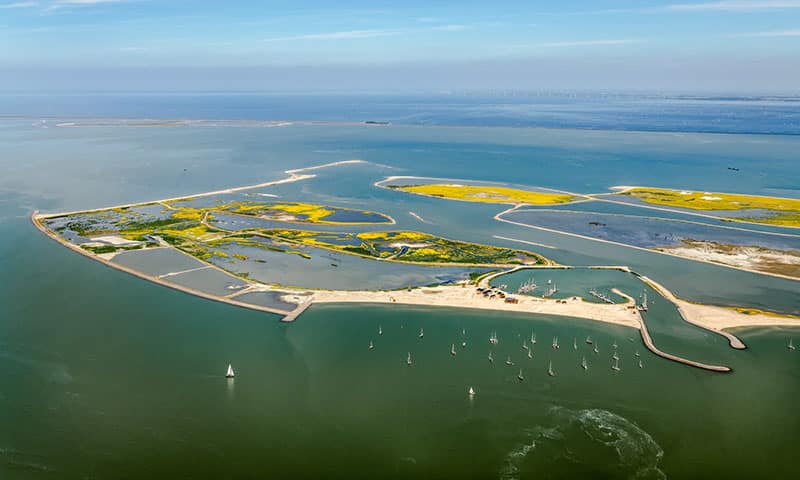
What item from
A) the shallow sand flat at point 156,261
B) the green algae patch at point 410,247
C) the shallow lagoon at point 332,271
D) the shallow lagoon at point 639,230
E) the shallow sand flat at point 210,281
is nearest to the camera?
the shallow sand flat at point 210,281

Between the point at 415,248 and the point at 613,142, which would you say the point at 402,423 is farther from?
the point at 613,142

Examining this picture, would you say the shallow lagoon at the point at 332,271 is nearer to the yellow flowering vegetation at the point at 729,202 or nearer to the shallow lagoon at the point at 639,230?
the shallow lagoon at the point at 639,230

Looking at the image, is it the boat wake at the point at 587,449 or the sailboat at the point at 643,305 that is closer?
the boat wake at the point at 587,449

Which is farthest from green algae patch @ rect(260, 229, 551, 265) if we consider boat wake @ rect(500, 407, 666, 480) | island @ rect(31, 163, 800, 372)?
boat wake @ rect(500, 407, 666, 480)

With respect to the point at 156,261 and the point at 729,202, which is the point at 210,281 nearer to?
the point at 156,261

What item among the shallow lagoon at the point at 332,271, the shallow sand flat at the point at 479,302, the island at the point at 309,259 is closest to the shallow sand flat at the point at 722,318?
the island at the point at 309,259

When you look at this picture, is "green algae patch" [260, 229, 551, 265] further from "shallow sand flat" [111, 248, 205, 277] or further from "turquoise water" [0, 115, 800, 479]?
"shallow sand flat" [111, 248, 205, 277]

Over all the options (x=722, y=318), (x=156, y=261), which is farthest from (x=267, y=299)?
(x=722, y=318)
